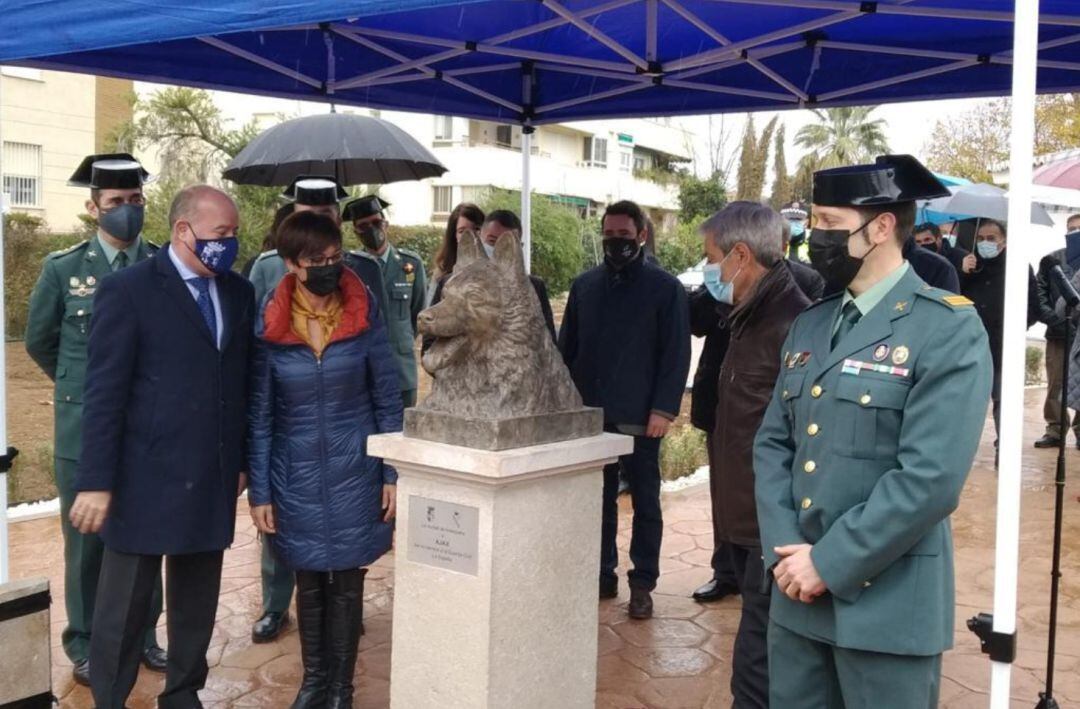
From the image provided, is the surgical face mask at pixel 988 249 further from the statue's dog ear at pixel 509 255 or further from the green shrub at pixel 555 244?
the green shrub at pixel 555 244

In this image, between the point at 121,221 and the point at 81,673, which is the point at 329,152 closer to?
the point at 121,221

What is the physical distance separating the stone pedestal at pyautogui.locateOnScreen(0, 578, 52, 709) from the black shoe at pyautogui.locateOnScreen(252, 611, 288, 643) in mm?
1395

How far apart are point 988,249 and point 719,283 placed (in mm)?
5501

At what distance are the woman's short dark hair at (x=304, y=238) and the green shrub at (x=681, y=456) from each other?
194 inches

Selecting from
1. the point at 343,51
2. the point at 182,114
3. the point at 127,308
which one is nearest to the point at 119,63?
the point at 343,51

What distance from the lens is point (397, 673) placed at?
3.47 metres

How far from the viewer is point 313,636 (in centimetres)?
388

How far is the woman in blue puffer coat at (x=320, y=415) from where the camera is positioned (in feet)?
12.0

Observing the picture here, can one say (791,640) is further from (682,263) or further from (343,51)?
(682,263)

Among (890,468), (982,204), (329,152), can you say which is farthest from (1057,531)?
(982,204)

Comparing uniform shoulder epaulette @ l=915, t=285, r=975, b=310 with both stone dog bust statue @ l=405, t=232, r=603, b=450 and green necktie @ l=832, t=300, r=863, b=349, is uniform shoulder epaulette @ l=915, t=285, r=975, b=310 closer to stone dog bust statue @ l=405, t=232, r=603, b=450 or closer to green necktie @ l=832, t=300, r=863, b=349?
green necktie @ l=832, t=300, r=863, b=349

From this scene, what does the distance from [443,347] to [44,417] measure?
961 centimetres

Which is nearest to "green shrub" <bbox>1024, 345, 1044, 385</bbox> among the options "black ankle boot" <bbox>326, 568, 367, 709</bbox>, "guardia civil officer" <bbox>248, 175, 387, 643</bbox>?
"guardia civil officer" <bbox>248, 175, 387, 643</bbox>

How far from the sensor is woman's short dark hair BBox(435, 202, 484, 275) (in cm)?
580
